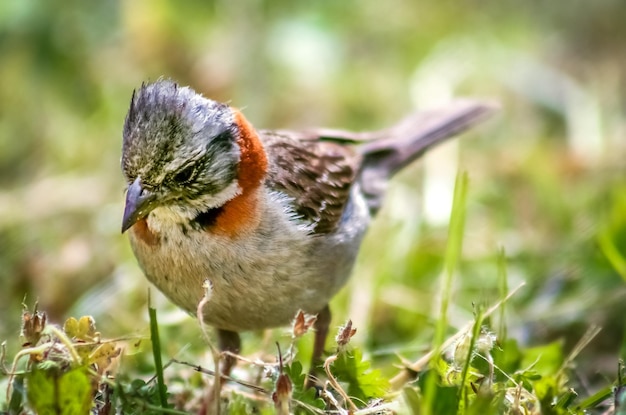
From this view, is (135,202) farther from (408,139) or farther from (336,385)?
(408,139)

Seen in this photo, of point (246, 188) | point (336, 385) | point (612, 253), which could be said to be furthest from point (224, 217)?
point (612, 253)

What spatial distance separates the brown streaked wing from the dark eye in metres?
0.46

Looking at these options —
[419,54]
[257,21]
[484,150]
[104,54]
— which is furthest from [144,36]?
[484,150]

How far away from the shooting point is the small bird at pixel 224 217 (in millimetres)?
3457

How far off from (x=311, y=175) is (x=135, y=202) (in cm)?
109

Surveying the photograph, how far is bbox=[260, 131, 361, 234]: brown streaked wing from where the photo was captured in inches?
159

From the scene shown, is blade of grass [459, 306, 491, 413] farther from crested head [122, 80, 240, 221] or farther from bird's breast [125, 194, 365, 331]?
crested head [122, 80, 240, 221]

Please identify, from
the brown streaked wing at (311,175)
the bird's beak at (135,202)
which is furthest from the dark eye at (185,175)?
the brown streaked wing at (311,175)

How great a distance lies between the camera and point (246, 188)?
12.3ft

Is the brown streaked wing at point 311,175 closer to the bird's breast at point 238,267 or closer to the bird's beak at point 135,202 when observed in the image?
the bird's breast at point 238,267

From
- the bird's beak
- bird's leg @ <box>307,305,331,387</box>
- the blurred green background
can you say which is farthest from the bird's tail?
the bird's beak

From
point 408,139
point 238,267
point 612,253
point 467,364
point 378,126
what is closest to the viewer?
point 467,364

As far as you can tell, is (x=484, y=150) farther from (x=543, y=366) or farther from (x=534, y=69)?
(x=543, y=366)

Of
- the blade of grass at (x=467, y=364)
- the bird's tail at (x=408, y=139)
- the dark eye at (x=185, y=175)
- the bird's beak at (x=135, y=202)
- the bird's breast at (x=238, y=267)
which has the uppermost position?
the bird's tail at (x=408, y=139)
